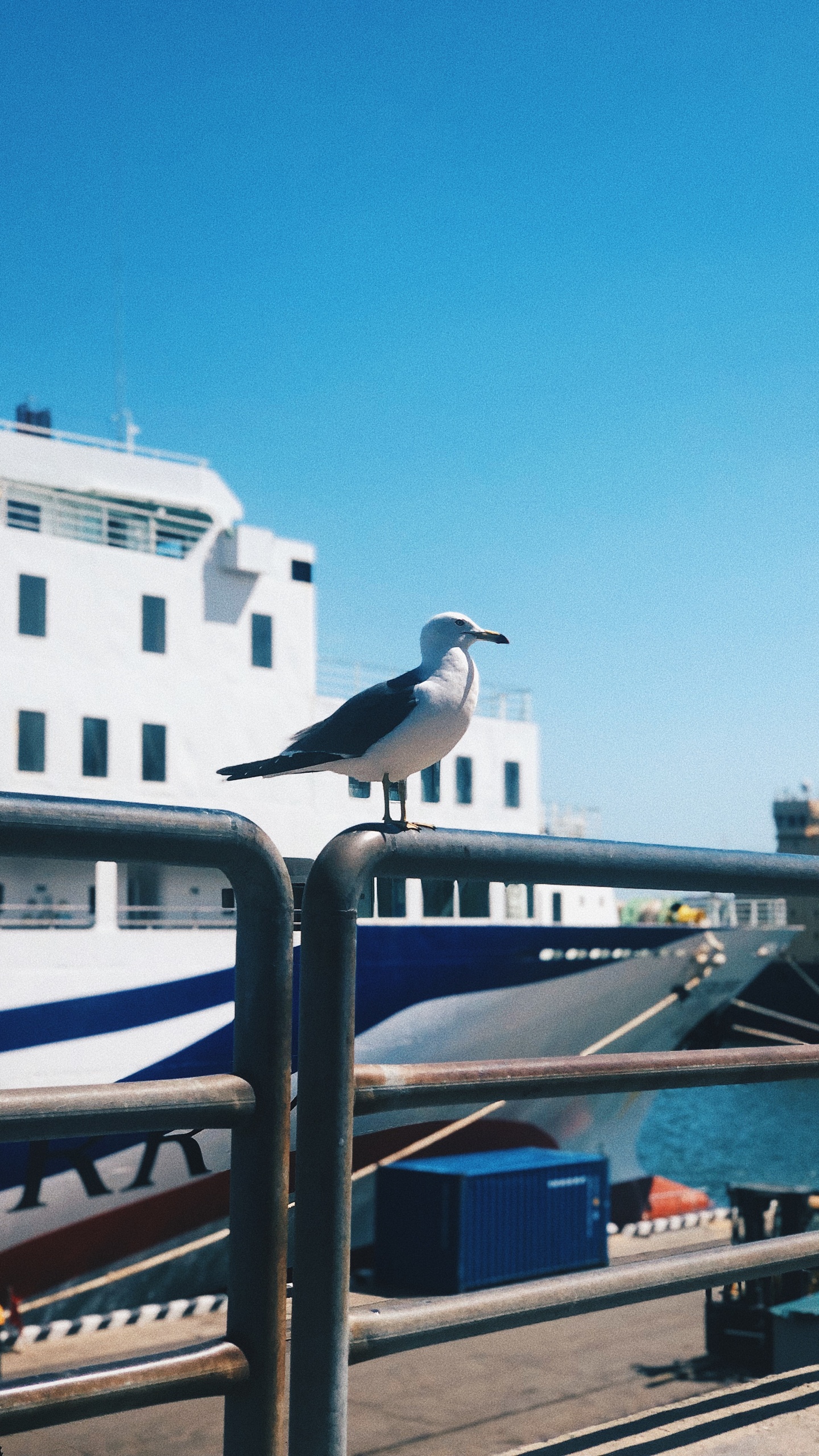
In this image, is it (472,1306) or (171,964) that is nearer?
(472,1306)

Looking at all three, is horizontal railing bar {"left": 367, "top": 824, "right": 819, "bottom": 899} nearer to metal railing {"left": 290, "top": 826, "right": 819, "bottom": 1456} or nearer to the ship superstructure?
metal railing {"left": 290, "top": 826, "right": 819, "bottom": 1456}

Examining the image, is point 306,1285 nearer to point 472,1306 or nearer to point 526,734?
point 472,1306

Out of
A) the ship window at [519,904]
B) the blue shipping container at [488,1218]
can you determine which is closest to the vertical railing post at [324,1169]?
the blue shipping container at [488,1218]

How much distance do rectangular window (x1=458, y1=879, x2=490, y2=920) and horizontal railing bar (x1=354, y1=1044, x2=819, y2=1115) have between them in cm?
1734

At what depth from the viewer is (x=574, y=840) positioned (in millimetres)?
2166

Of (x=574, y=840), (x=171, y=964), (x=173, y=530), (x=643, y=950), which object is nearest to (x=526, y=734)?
(x=643, y=950)

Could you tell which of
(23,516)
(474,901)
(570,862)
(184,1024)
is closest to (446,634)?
(570,862)

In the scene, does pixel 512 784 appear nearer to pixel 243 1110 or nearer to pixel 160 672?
pixel 160 672

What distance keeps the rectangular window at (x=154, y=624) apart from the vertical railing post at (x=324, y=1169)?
1853 centimetres

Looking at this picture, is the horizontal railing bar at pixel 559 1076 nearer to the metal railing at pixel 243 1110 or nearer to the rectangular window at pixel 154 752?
the metal railing at pixel 243 1110

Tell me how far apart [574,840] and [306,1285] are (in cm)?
78

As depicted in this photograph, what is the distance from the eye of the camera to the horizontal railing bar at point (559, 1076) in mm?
1879

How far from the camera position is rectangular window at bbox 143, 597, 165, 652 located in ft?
65.5

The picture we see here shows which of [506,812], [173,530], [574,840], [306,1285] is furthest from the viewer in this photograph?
[506,812]
